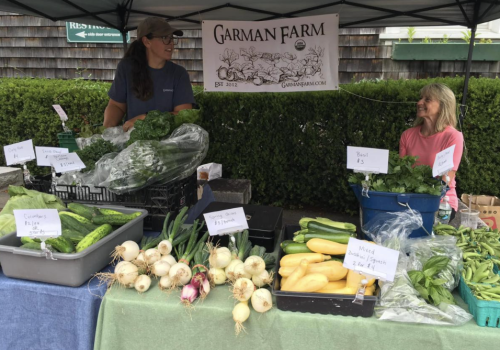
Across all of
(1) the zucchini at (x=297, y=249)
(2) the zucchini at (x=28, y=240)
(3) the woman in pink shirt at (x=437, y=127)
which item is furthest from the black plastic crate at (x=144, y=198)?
(3) the woman in pink shirt at (x=437, y=127)

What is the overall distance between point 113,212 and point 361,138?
352 cm

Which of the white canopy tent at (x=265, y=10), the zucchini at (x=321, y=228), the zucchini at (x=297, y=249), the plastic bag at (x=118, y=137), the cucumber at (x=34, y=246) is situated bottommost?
the zucchini at (x=297, y=249)

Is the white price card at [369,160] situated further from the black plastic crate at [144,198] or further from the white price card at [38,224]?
the white price card at [38,224]

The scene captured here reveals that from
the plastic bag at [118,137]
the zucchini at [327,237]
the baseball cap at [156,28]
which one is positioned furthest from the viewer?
the baseball cap at [156,28]

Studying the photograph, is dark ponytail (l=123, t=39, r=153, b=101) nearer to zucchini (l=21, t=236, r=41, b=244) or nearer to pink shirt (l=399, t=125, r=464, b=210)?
zucchini (l=21, t=236, r=41, b=244)

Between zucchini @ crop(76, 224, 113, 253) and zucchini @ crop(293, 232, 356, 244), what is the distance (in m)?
0.91

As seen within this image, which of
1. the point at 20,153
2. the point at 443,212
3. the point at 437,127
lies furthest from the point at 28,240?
the point at 437,127

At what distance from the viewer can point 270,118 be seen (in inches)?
198

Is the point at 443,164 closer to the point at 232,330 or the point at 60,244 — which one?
the point at 232,330

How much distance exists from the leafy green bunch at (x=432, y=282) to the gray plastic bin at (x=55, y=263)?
1.38 m

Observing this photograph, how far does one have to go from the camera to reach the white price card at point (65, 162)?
220 centimetres

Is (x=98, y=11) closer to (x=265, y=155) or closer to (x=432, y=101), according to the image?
(x=265, y=155)

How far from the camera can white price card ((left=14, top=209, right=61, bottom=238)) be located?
1698 millimetres

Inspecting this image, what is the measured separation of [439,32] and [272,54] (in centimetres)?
414
